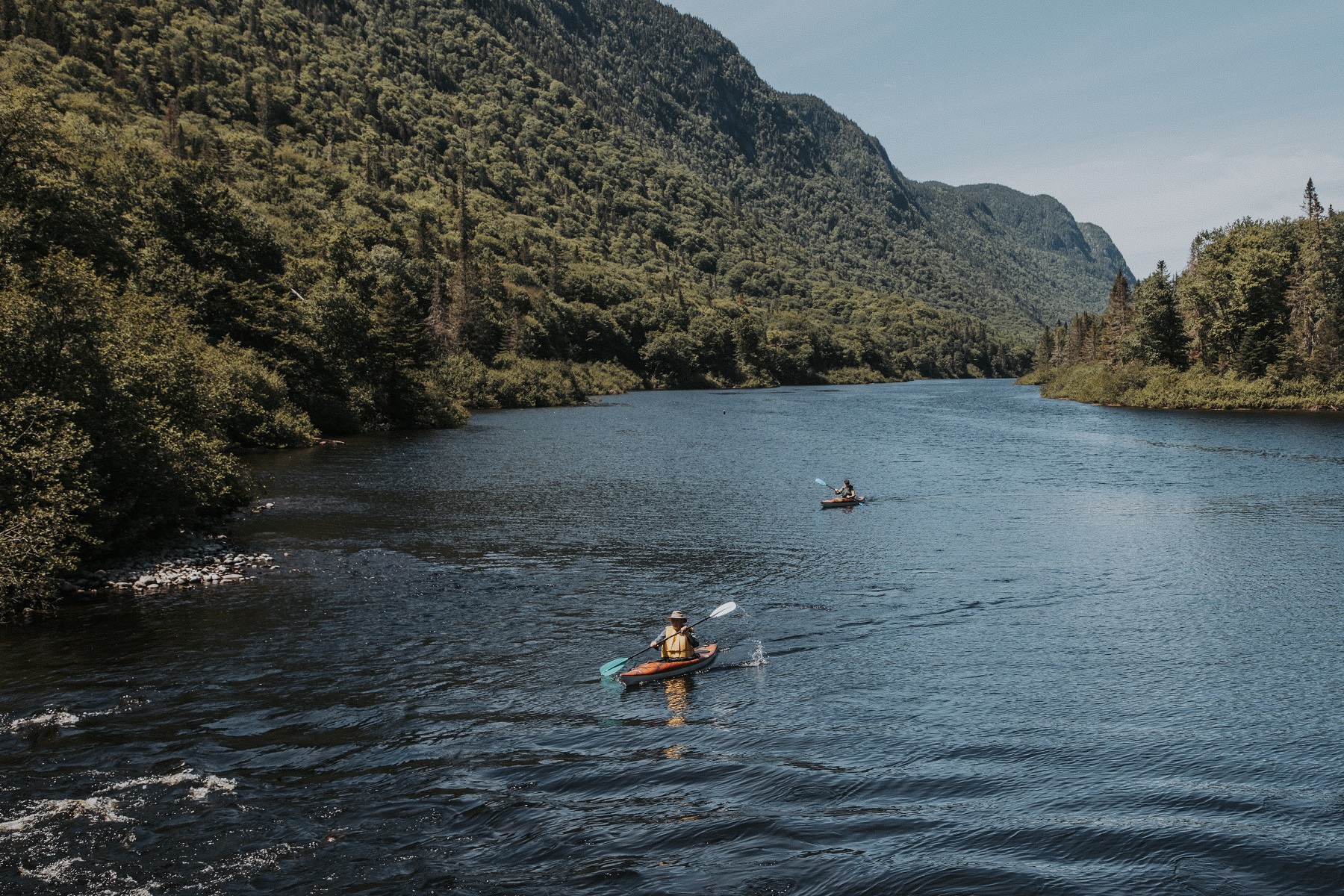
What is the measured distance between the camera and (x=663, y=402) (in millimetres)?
155375

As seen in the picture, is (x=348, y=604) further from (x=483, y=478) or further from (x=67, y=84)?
(x=67, y=84)

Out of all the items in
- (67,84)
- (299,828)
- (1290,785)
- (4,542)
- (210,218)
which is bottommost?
(1290,785)

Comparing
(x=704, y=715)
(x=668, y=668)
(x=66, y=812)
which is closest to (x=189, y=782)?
(x=66, y=812)

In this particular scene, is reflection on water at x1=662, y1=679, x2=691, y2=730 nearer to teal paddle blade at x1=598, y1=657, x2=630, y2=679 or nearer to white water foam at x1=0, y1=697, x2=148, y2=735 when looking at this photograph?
teal paddle blade at x1=598, y1=657, x2=630, y2=679

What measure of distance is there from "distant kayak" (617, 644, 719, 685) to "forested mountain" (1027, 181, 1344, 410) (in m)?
120

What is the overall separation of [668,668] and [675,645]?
694 millimetres

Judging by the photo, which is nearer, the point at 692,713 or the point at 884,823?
the point at 884,823

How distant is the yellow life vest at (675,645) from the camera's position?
982 inches

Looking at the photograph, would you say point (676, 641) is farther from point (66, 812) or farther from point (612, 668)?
point (66, 812)

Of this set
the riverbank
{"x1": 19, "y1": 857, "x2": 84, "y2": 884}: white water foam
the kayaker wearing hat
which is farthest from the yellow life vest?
the riverbank

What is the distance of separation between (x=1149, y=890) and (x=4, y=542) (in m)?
30.7

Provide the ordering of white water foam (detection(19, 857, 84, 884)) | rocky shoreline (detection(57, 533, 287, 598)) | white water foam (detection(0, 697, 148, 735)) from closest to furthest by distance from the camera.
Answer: white water foam (detection(19, 857, 84, 884)) < white water foam (detection(0, 697, 148, 735)) < rocky shoreline (detection(57, 533, 287, 598))

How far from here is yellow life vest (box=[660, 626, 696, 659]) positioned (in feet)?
81.8

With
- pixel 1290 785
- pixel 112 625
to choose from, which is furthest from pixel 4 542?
pixel 1290 785
